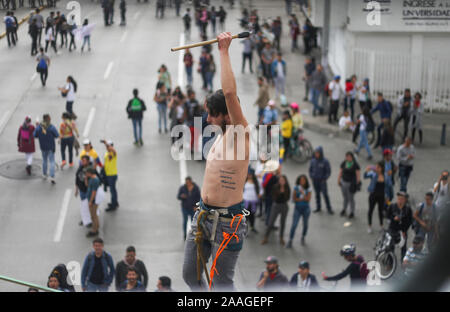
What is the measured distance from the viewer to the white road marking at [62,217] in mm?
18858

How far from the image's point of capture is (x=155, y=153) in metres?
26.4

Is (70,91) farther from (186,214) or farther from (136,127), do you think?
(186,214)

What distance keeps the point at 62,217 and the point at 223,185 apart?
1472 cm

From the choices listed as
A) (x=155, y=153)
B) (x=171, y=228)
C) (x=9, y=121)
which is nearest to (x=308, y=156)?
(x=155, y=153)

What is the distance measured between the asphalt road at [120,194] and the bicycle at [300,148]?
1.26ft

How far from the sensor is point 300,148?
25.6 m

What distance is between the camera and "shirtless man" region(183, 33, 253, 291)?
5.45 meters

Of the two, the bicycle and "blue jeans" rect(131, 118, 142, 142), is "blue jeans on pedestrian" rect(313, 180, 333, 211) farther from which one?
"blue jeans" rect(131, 118, 142, 142)

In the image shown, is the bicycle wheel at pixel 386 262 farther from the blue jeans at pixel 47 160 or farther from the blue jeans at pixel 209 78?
the blue jeans at pixel 209 78

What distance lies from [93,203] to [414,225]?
807 centimetres

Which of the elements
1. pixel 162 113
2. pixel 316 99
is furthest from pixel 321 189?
pixel 316 99

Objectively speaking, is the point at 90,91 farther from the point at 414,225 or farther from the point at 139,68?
the point at 414,225

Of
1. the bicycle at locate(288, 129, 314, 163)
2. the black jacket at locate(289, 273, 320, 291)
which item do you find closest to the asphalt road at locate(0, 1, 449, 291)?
the bicycle at locate(288, 129, 314, 163)
